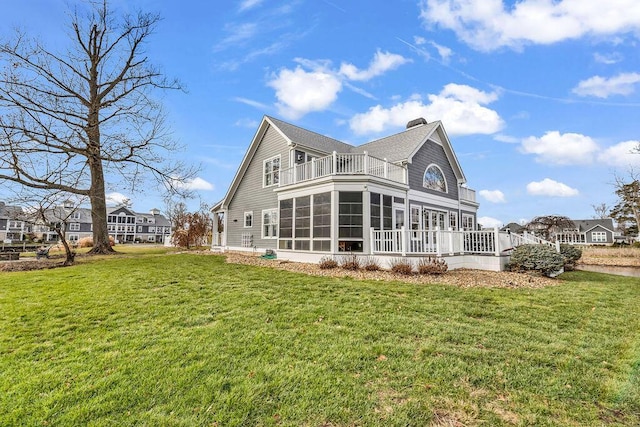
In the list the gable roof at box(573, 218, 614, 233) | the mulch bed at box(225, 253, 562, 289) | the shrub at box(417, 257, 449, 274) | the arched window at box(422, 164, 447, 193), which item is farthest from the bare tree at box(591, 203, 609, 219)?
the shrub at box(417, 257, 449, 274)

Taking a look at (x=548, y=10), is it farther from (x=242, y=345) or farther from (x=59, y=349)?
(x=59, y=349)

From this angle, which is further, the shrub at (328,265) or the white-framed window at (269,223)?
the white-framed window at (269,223)

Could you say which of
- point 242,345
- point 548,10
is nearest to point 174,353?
point 242,345

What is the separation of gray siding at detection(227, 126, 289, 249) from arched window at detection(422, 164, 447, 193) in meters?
7.55

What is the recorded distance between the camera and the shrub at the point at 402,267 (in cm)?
971

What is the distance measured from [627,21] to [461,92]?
635cm

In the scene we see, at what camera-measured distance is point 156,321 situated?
4902mm

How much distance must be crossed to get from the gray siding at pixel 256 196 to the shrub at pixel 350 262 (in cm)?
584

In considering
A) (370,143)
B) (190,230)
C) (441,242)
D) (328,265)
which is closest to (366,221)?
(328,265)

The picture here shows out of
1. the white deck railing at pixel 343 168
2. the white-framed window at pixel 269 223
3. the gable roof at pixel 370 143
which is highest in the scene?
the gable roof at pixel 370 143

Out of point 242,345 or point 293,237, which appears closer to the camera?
point 242,345

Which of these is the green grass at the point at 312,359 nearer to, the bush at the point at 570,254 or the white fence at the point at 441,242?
the white fence at the point at 441,242

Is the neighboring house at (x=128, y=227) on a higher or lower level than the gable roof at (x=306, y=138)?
lower

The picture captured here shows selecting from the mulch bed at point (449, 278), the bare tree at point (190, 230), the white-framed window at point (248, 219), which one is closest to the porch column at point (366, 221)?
the mulch bed at point (449, 278)
